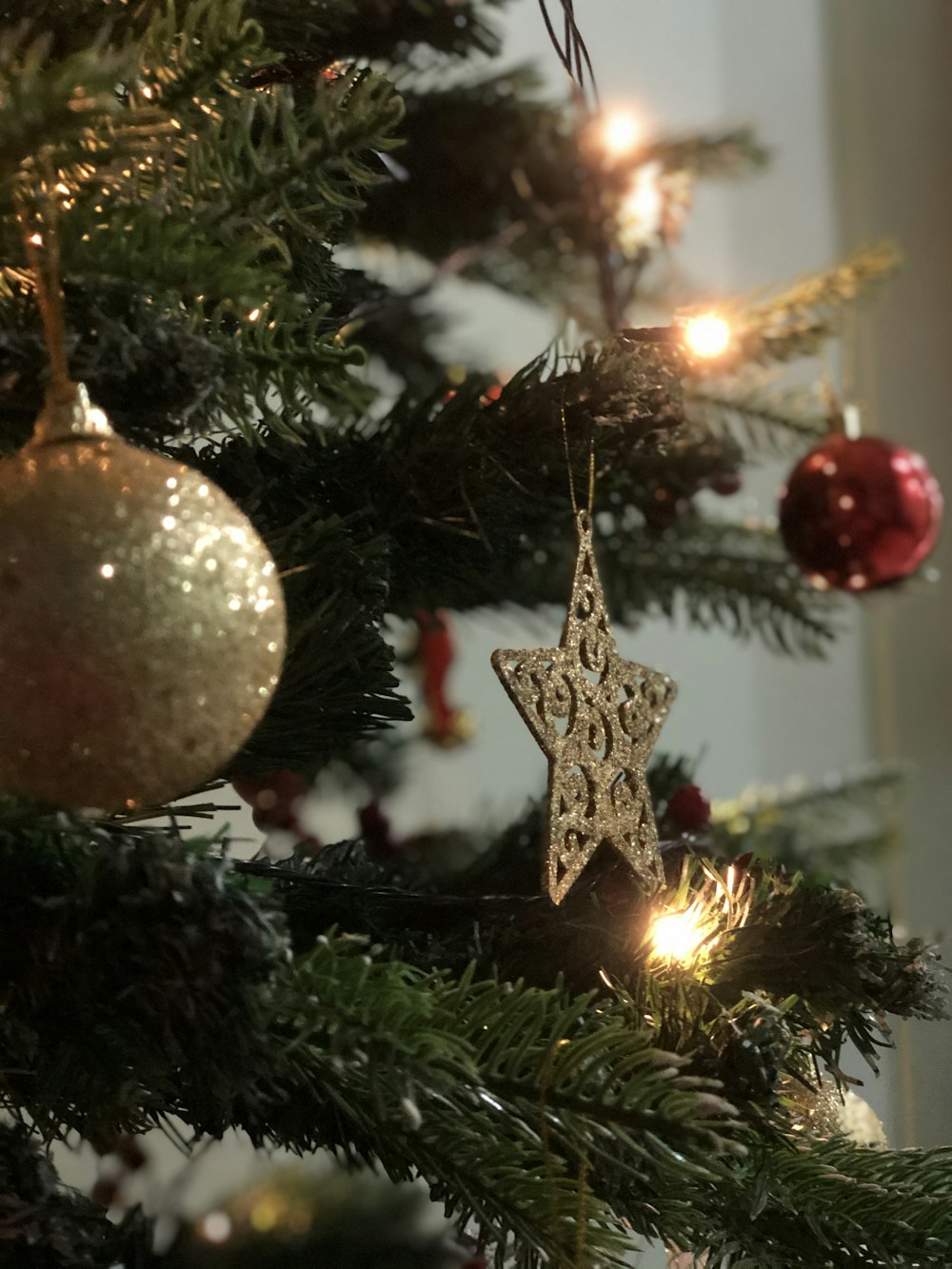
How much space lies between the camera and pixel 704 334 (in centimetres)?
44

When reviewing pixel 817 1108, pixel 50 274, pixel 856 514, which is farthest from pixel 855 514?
pixel 50 274

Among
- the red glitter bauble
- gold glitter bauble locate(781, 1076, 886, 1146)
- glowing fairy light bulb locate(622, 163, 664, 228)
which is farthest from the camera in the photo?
glowing fairy light bulb locate(622, 163, 664, 228)

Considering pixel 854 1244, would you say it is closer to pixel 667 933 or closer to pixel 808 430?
pixel 667 933

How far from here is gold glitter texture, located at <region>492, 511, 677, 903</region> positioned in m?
0.38

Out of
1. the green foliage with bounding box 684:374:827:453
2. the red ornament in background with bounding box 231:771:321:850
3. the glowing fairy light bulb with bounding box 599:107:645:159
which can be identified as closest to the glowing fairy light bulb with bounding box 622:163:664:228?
the glowing fairy light bulb with bounding box 599:107:645:159

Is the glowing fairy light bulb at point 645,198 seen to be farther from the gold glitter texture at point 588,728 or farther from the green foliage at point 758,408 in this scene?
the gold glitter texture at point 588,728

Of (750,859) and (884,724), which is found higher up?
(884,724)

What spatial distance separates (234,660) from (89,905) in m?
0.06

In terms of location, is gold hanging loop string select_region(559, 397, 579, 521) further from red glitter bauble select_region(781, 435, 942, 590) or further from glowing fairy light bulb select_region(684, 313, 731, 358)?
red glitter bauble select_region(781, 435, 942, 590)

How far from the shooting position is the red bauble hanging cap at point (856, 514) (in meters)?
0.66

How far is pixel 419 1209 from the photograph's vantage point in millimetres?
612

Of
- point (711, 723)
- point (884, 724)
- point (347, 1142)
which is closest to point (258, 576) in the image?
point (347, 1142)

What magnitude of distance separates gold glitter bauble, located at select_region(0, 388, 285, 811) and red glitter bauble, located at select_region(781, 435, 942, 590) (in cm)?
45

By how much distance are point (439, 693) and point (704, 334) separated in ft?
1.51
